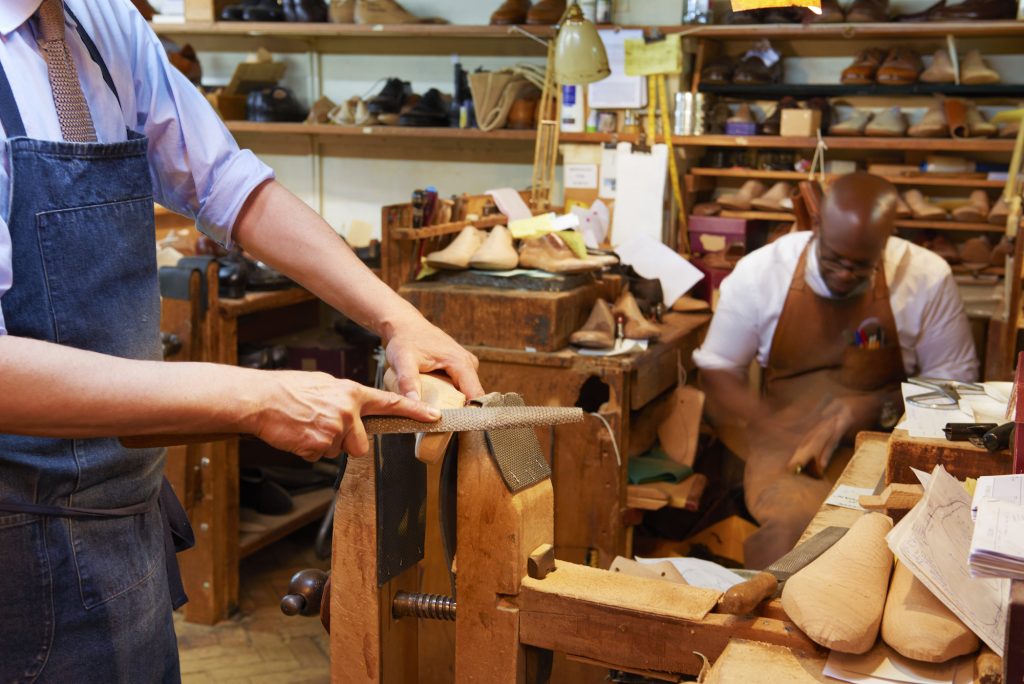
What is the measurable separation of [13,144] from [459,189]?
4.66 meters

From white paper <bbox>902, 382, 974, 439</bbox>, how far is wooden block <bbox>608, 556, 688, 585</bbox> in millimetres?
528

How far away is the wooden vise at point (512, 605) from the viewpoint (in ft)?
4.48

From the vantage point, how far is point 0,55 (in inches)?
52.7

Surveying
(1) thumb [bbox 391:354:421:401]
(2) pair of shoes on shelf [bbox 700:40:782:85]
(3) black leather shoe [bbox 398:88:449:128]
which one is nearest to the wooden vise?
(1) thumb [bbox 391:354:421:401]

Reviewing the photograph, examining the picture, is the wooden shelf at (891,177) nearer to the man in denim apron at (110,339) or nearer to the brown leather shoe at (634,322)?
the brown leather shoe at (634,322)

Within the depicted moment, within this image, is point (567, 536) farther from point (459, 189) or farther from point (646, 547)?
point (459, 189)

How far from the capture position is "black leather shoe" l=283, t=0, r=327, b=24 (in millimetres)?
5488

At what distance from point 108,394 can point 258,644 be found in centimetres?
279

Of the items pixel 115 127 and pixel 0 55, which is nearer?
pixel 0 55

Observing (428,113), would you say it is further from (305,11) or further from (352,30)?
(305,11)

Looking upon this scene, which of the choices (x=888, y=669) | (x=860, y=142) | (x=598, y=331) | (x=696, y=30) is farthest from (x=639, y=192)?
(x=888, y=669)

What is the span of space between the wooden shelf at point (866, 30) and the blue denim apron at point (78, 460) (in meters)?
3.64

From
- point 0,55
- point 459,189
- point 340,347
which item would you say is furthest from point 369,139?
point 0,55

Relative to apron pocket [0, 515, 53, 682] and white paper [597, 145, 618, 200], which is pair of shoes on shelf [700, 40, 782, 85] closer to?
white paper [597, 145, 618, 200]
